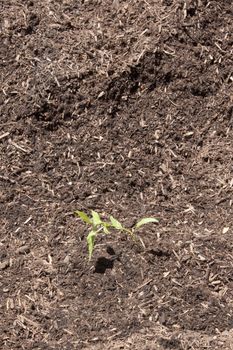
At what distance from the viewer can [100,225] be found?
3.28 metres

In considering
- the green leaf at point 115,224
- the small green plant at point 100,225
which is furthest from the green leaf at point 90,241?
the green leaf at point 115,224

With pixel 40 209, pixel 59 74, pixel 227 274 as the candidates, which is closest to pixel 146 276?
pixel 227 274

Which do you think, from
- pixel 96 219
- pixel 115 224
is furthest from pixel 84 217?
pixel 115 224

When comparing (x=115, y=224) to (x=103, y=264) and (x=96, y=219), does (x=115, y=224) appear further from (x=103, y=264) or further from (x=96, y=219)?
(x=103, y=264)

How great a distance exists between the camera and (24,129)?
3.57 metres

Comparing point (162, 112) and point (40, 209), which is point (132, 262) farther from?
point (162, 112)

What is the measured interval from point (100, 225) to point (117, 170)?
0.37 metres

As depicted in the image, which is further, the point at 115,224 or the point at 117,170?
the point at 117,170

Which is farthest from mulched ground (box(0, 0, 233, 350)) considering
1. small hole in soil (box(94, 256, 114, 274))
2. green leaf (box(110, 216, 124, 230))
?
green leaf (box(110, 216, 124, 230))

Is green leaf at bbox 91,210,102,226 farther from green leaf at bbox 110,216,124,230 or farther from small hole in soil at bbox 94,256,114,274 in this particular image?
small hole in soil at bbox 94,256,114,274

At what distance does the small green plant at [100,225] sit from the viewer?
3122 millimetres

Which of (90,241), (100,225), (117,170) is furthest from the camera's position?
(117,170)

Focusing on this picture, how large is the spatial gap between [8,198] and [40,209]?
19cm

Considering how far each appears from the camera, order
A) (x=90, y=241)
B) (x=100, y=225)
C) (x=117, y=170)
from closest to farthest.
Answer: (x=90, y=241), (x=100, y=225), (x=117, y=170)
